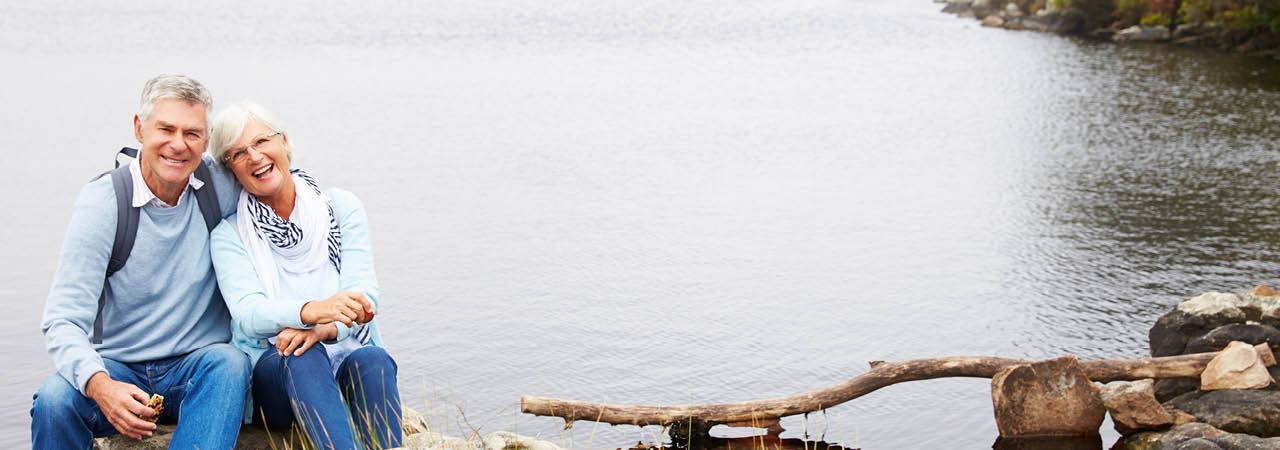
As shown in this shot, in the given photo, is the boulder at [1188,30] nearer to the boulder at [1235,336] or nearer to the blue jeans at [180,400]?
the boulder at [1235,336]

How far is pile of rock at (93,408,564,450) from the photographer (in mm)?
5577

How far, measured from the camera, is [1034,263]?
15469 millimetres

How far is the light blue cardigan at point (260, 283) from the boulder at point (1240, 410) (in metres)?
6.47

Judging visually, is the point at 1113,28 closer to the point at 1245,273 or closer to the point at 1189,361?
the point at 1245,273

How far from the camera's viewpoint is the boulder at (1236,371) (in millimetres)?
9555

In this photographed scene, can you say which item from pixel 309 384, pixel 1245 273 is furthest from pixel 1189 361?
pixel 309 384

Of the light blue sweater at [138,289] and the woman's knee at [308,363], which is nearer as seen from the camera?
the light blue sweater at [138,289]

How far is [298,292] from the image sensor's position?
223 inches

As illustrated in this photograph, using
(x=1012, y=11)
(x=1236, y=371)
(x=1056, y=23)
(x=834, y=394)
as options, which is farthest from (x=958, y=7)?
(x=834, y=394)

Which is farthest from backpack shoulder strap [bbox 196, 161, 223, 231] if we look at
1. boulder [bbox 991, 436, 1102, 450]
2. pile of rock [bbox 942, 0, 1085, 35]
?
pile of rock [bbox 942, 0, 1085, 35]

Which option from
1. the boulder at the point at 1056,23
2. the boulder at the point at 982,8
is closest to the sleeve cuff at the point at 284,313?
the boulder at the point at 1056,23

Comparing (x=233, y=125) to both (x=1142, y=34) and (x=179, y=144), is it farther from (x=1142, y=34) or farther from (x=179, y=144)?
(x=1142, y=34)

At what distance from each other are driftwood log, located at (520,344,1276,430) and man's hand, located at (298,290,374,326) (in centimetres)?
333

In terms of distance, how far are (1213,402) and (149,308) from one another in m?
7.50
